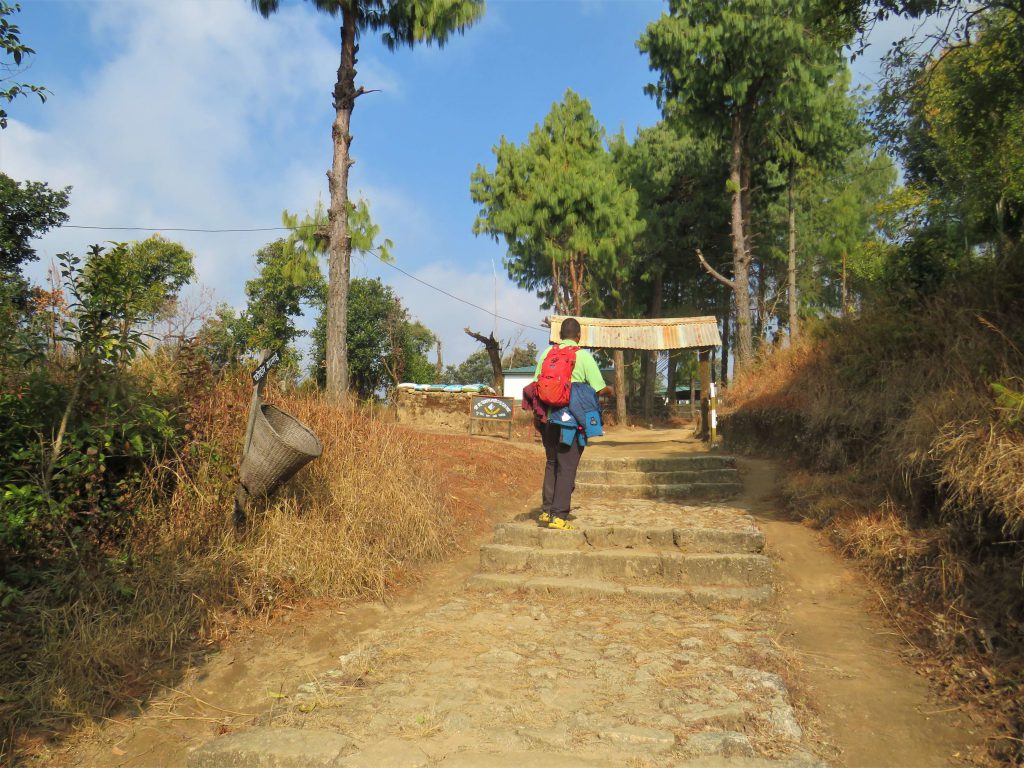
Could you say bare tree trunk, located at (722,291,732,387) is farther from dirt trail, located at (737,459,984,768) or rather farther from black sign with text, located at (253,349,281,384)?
black sign with text, located at (253,349,281,384)

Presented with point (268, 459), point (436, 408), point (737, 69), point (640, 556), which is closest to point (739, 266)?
point (737, 69)

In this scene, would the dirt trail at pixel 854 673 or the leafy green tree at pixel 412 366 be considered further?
the leafy green tree at pixel 412 366

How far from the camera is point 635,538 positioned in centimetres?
598

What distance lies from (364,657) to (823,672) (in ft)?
8.63

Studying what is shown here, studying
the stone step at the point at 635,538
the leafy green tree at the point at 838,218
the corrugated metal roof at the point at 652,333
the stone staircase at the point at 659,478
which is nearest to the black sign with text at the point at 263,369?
the stone step at the point at 635,538

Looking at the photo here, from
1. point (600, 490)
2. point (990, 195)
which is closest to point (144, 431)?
point (600, 490)

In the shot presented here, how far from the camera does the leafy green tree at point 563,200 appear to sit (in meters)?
20.5

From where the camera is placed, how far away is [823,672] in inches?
151

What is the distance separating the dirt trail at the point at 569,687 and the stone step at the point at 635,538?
28.2 inches

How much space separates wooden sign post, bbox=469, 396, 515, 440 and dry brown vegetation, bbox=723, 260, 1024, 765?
22.6ft

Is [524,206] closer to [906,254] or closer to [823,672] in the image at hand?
[906,254]

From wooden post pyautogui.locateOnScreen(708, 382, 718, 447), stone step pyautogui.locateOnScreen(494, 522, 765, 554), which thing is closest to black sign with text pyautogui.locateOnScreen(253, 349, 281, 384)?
stone step pyautogui.locateOnScreen(494, 522, 765, 554)

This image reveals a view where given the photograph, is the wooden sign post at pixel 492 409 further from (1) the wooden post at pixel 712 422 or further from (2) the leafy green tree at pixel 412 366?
(2) the leafy green tree at pixel 412 366

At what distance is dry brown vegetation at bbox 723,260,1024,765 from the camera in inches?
144
